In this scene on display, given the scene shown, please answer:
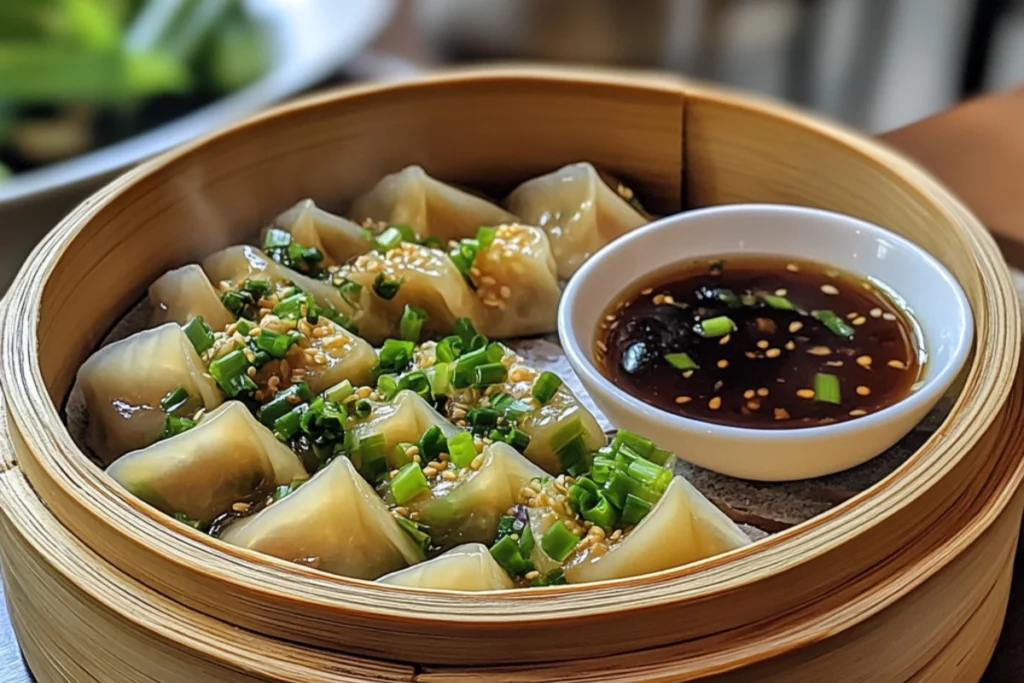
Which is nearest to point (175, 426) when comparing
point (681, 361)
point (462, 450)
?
point (462, 450)

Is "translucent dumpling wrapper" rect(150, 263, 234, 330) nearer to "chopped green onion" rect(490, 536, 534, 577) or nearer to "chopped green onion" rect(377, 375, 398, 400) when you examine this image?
"chopped green onion" rect(377, 375, 398, 400)

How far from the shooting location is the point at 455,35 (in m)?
5.08

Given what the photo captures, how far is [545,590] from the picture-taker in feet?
3.62

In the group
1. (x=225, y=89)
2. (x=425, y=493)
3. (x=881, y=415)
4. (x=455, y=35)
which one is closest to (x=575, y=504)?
(x=425, y=493)

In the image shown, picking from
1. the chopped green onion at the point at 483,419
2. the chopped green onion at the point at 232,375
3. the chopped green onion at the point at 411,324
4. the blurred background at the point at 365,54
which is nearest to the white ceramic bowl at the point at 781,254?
the chopped green onion at the point at 483,419

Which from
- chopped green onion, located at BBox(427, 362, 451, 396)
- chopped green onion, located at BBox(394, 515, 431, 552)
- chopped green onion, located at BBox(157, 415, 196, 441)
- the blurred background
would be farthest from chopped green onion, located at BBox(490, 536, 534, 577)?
the blurred background

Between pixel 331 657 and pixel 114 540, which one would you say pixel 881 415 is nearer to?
pixel 331 657

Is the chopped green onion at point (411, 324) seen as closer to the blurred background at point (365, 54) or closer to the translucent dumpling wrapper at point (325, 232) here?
the translucent dumpling wrapper at point (325, 232)

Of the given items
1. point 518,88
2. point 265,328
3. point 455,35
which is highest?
point 518,88

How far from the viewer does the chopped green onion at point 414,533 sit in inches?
55.8

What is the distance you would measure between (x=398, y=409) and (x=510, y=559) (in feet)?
1.02

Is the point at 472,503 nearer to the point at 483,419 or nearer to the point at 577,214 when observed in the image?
the point at 483,419

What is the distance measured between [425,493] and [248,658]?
1.29 feet

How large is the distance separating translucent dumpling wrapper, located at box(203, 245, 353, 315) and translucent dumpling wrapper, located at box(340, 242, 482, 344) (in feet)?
0.13
